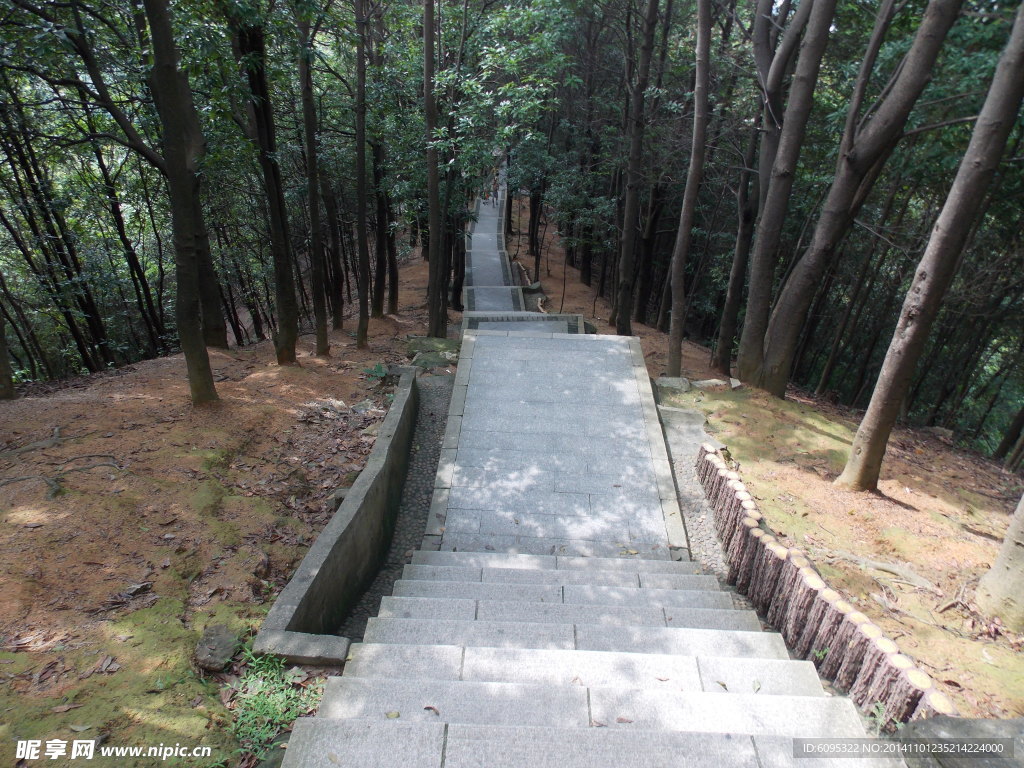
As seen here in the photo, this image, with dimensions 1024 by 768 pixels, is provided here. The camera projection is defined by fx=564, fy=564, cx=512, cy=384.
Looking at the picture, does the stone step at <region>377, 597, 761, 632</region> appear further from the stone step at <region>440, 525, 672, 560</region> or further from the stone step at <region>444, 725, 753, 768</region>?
the stone step at <region>440, 525, 672, 560</region>

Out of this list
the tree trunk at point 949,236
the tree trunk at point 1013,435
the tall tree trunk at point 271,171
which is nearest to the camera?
the tree trunk at point 949,236

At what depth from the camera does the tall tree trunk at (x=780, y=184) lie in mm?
8508

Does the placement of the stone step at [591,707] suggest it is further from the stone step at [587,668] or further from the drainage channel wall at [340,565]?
the drainage channel wall at [340,565]

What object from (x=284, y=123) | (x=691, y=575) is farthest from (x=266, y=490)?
(x=284, y=123)

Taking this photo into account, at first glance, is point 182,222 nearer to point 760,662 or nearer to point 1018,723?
point 760,662

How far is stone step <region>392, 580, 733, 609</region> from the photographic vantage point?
170 inches

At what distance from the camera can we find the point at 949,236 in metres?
5.12

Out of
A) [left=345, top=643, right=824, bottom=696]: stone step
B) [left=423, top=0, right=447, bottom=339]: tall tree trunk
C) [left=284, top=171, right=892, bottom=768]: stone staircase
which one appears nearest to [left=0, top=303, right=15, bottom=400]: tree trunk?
[left=284, top=171, right=892, bottom=768]: stone staircase

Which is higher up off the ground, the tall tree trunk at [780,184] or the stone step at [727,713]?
the tall tree trunk at [780,184]

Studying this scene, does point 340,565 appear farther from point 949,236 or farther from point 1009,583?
point 949,236

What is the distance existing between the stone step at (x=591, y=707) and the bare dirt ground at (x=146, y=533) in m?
0.86

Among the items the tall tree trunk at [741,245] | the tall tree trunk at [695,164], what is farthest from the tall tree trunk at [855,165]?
the tall tree trunk at [741,245]

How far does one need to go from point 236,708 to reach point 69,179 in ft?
49.1

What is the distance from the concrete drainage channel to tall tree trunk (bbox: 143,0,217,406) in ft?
7.47
